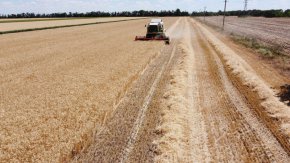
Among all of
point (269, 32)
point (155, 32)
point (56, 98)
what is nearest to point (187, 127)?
point (56, 98)

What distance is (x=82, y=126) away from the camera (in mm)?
9953

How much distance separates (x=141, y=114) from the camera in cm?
1113

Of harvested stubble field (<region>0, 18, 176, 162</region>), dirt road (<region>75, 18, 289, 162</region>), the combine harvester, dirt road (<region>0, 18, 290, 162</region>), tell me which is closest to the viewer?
dirt road (<region>75, 18, 289, 162</region>)

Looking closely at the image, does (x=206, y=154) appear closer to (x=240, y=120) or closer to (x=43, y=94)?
(x=240, y=120)

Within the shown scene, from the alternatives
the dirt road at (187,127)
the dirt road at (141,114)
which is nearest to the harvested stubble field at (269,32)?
the dirt road at (141,114)

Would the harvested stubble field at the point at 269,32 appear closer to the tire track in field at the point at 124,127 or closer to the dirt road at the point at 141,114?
the dirt road at the point at 141,114

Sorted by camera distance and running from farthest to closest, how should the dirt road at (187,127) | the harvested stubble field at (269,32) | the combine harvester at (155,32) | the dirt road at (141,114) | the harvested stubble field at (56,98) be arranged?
the combine harvester at (155,32) < the harvested stubble field at (269,32) < the harvested stubble field at (56,98) < the dirt road at (141,114) < the dirt road at (187,127)

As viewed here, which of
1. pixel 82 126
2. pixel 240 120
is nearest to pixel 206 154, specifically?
pixel 240 120

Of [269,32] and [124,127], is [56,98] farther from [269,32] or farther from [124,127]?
[269,32]

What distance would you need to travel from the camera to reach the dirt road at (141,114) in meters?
8.38

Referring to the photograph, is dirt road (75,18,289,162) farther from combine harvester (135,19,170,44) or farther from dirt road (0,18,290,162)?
combine harvester (135,19,170,44)

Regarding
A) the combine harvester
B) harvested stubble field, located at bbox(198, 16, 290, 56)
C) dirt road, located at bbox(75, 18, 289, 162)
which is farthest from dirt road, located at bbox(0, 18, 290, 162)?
the combine harvester

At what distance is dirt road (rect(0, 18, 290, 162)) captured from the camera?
838 cm

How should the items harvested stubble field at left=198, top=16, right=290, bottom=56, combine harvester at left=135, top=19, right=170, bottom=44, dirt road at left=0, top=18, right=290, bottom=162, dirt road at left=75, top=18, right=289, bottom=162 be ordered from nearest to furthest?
dirt road at left=75, top=18, right=289, bottom=162, dirt road at left=0, top=18, right=290, bottom=162, harvested stubble field at left=198, top=16, right=290, bottom=56, combine harvester at left=135, top=19, right=170, bottom=44
